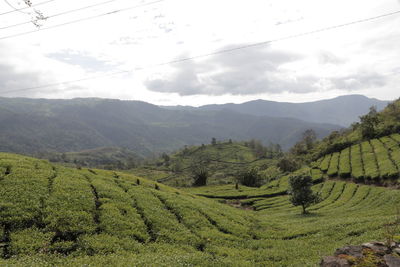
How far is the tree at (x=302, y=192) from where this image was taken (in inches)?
1951

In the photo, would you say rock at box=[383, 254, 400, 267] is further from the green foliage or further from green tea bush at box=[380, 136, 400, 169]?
the green foliage

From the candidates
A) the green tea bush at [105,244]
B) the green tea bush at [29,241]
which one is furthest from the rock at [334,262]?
the green tea bush at [29,241]

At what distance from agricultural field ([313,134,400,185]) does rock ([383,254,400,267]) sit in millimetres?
64321

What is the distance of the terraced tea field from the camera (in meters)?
16.4

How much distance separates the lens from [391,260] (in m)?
12.1

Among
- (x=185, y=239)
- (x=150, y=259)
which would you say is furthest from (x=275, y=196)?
(x=150, y=259)

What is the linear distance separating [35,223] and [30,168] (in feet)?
40.5

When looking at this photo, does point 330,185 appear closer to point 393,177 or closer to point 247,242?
point 393,177

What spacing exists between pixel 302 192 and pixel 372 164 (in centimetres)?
4520

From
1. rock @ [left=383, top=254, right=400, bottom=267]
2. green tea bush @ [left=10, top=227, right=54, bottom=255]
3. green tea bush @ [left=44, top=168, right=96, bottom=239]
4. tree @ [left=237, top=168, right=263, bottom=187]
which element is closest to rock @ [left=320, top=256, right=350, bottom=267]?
rock @ [left=383, top=254, right=400, bottom=267]

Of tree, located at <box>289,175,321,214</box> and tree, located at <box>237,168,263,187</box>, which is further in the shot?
tree, located at <box>237,168,263,187</box>

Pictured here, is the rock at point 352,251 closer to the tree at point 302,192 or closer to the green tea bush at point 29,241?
the green tea bush at point 29,241

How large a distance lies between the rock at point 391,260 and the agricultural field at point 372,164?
211 feet

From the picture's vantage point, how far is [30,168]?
93.9 ft
